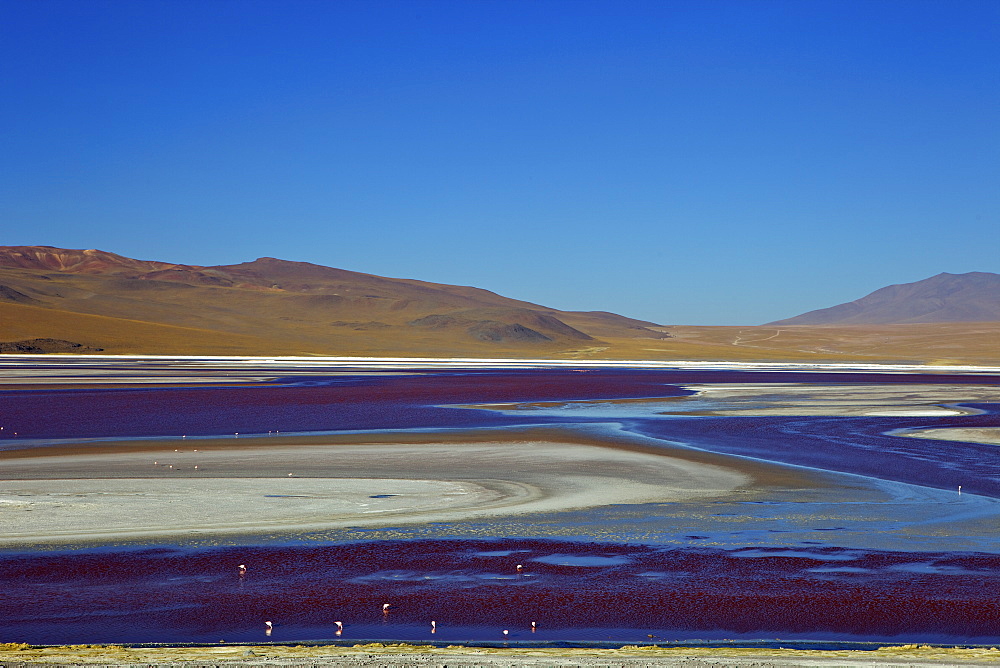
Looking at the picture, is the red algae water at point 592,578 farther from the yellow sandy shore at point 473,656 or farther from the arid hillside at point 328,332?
the arid hillside at point 328,332

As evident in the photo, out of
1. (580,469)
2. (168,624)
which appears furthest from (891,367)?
(168,624)

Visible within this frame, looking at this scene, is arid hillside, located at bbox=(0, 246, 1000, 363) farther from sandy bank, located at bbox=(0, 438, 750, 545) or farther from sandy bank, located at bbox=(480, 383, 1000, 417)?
sandy bank, located at bbox=(0, 438, 750, 545)

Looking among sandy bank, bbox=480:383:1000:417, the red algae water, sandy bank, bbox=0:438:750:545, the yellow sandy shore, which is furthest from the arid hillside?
the yellow sandy shore

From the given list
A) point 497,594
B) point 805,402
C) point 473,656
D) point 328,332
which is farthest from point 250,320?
point 473,656

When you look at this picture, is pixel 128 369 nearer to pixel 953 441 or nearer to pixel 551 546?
pixel 953 441

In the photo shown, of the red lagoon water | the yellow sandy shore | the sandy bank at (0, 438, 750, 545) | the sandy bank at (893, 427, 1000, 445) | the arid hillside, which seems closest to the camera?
the yellow sandy shore

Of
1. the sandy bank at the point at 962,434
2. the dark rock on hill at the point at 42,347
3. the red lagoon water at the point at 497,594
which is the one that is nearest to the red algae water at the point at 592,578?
the red lagoon water at the point at 497,594

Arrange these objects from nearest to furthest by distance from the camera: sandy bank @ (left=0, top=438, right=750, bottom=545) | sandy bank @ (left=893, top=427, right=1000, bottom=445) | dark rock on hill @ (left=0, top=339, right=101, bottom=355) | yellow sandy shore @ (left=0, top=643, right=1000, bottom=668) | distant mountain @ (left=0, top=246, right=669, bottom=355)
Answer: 1. yellow sandy shore @ (left=0, top=643, right=1000, bottom=668)
2. sandy bank @ (left=0, top=438, right=750, bottom=545)
3. sandy bank @ (left=893, top=427, right=1000, bottom=445)
4. dark rock on hill @ (left=0, top=339, right=101, bottom=355)
5. distant mountain @ (left=0, top=246, right=669, bottom=355)
